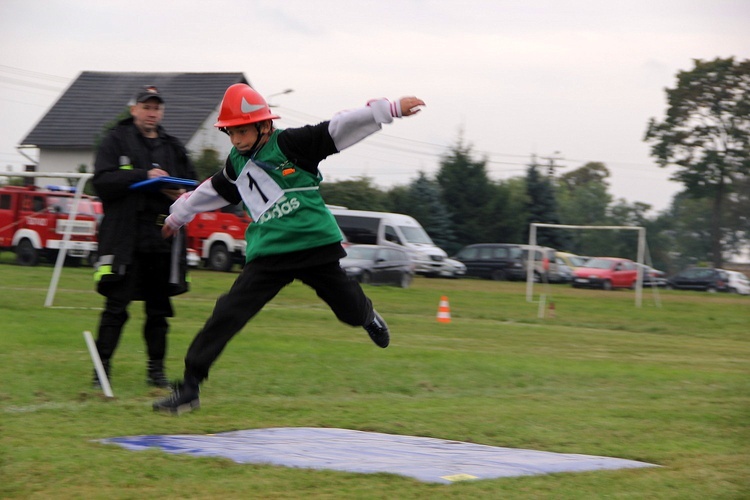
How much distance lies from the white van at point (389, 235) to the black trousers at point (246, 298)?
101ft

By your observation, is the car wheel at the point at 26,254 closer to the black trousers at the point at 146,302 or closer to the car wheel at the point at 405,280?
the car wheel at the point at 405,280

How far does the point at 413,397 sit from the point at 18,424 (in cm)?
329

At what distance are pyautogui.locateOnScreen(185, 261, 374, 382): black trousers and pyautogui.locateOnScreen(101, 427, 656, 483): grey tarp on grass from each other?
1.69 feet

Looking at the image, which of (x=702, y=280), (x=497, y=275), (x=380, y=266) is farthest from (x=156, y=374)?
(x=702, y=280)

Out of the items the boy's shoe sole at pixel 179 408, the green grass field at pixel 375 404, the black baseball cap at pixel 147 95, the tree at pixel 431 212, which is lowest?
the green grass field at pixel 375 404

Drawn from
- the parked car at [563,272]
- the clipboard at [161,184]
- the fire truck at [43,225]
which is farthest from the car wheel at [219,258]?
the clipboard at [161,184]

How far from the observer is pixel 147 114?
7.02m

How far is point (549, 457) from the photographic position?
5.35 meters

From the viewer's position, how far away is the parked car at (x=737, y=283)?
45344 mm

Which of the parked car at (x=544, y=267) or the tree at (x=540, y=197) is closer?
the parked car at (x=544, y=267)

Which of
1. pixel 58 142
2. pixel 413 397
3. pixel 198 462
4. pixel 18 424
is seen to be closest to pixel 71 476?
pixel 198 462

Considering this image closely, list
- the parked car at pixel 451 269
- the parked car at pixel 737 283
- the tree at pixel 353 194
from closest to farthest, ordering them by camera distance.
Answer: the parked car at pixel 451 269 < the parked car at pixel 737 283 < the tree at pixel 353 194

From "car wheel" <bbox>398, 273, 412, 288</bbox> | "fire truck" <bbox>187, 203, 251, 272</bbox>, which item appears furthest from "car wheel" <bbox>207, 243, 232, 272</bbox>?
"car wheel" <bbox>398, 273, 412, 288</bbox>

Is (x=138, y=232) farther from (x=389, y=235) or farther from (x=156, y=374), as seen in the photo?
(x=389, y=235)
